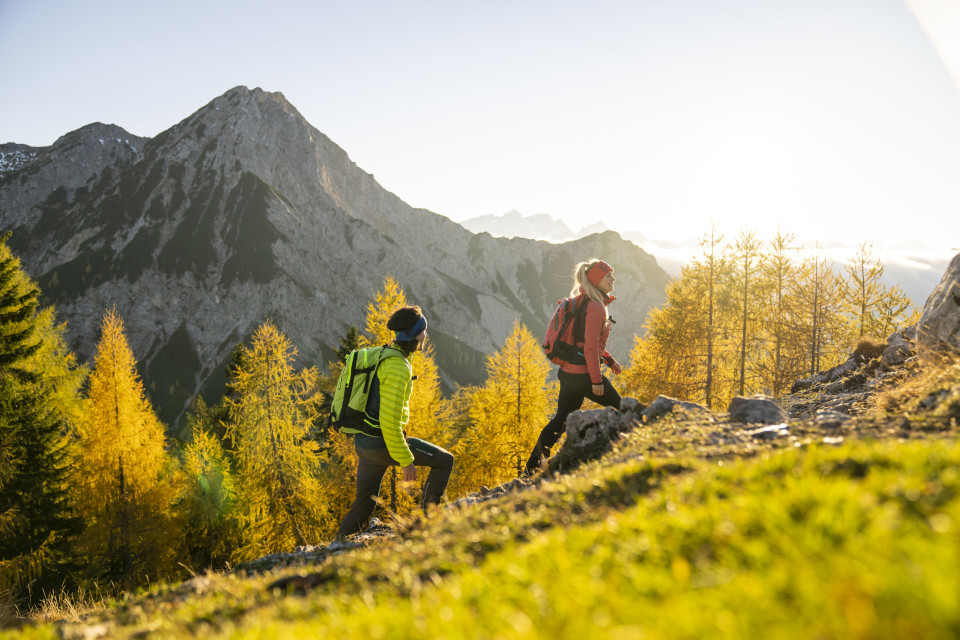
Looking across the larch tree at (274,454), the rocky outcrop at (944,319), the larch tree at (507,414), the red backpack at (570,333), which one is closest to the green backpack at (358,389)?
the red backpack at (570,333)

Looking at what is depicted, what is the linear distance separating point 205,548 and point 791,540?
3178 cm

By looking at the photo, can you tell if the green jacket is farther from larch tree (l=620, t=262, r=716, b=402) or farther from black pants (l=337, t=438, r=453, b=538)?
larch tree (l=620, t=262, r=716, b=402)

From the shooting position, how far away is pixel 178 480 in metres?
27.6

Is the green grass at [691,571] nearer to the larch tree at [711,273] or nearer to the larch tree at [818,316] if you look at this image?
the larch tree at [711,273]

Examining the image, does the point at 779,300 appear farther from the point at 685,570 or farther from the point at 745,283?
the point at 685,570

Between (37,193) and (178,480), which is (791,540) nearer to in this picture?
(178,480)

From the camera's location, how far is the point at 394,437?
6.01m

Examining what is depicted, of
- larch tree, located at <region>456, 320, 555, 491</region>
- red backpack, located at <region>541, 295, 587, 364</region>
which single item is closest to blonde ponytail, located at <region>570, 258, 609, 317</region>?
red backpack, located at <region>541, 295, 587, 364</region>

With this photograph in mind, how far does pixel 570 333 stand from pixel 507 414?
13.7 meters

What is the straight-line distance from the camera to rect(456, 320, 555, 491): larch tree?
2025 cm

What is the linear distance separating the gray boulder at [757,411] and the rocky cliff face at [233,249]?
8780 cm

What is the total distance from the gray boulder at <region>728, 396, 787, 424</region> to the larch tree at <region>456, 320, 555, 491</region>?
1411 cm

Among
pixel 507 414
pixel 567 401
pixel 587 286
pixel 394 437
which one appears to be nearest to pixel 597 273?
pixel 587 286

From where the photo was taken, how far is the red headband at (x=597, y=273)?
304 inches
